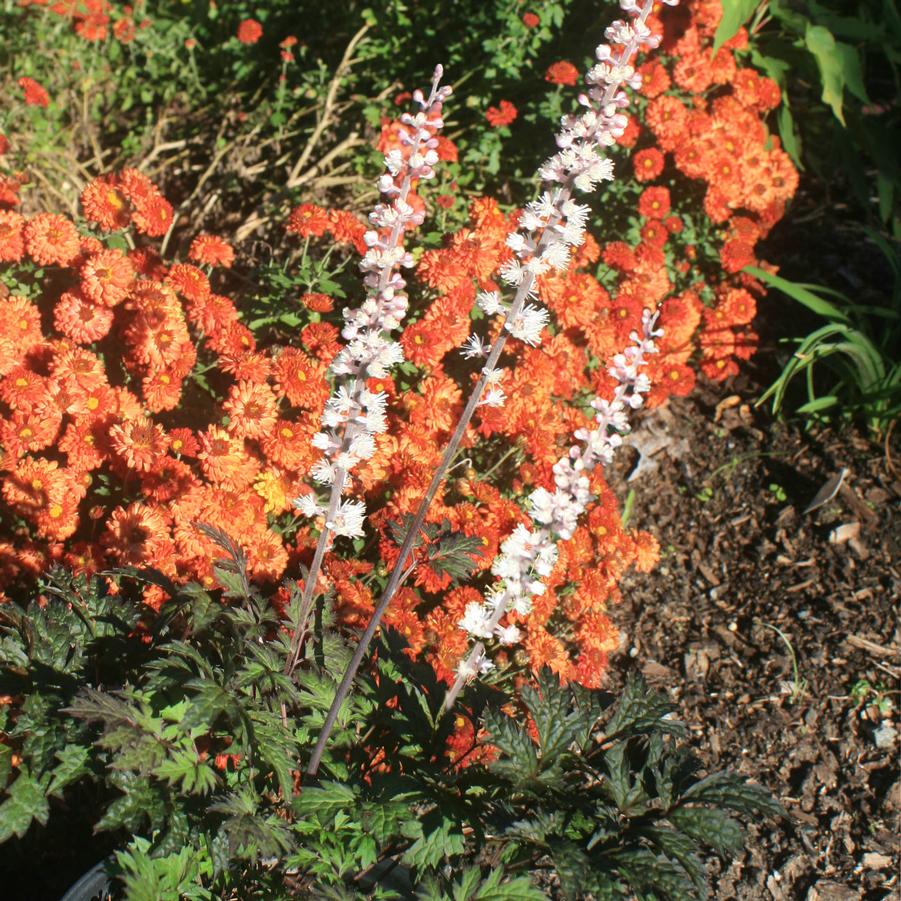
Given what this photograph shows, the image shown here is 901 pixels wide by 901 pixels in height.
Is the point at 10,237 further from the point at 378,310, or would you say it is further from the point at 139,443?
the point at 378,310

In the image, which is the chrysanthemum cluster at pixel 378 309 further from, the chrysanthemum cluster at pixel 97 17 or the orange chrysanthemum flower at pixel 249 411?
the chrysanthemum cluster at pixel 97 17

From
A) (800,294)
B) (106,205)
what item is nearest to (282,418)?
(106,205)

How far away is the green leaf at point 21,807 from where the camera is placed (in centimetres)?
164

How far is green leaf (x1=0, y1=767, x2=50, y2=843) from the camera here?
164 cm

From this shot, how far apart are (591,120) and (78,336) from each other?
6.12 ft

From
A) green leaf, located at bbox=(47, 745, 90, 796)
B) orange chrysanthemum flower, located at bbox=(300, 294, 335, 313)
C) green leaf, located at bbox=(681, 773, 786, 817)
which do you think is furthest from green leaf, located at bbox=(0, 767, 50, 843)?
orange chrysanthemum flower, located at bbox=(300, 294, 335, 313)

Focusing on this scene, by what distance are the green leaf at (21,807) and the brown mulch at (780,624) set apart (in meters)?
1.81

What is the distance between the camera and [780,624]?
3293mm

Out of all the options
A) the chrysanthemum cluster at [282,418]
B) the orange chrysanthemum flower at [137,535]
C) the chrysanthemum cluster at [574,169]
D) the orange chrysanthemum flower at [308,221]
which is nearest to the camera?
the chrysanthemum cluster at [574,169]

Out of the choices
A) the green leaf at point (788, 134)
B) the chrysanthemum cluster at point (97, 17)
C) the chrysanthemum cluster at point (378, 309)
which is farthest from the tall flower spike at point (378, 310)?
the chrysanthemum cluster at point (97, 17)

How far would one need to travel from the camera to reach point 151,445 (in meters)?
2.61

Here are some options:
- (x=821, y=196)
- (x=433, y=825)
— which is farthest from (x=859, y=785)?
(x=821, y=196)

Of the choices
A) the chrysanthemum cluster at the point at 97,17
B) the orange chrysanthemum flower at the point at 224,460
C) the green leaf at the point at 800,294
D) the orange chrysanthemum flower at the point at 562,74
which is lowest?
the orange chrysanthemum flower at the point at 224,460

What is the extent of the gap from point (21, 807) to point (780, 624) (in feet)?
8.44
